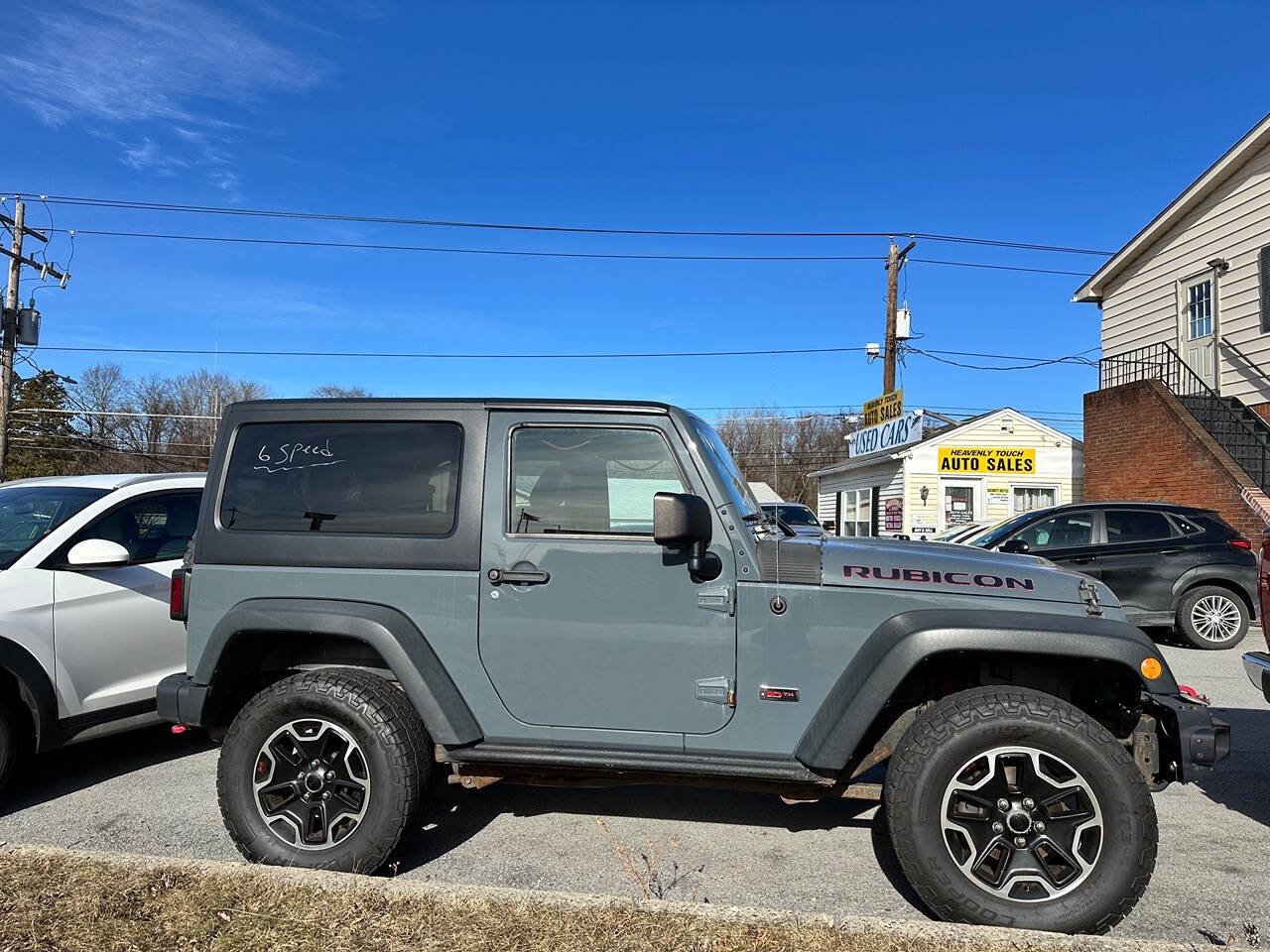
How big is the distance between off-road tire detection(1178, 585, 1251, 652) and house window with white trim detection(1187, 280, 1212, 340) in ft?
29.5

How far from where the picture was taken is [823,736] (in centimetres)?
316

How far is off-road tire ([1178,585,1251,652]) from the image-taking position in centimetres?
916

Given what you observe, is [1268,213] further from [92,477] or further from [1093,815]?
[92,477]

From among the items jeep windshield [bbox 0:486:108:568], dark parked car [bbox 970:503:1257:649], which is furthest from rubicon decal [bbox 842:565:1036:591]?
dark parked car [bbox 970:503:1257:649]

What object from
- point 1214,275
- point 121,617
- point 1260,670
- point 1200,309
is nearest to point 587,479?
point 121,617

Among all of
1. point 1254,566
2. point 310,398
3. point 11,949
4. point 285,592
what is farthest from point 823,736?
point 1254,566

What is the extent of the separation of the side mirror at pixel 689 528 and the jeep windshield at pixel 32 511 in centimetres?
366

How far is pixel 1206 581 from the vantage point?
9.23 meters

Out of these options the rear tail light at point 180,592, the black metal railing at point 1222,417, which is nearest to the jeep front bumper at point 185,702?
the rear tail light at point 180,592

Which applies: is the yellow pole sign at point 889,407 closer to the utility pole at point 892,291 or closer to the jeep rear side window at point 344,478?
the utility pole at point 892,291

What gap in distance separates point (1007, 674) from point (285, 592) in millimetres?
3027

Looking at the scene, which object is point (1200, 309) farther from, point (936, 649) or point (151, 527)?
point (151, 527)

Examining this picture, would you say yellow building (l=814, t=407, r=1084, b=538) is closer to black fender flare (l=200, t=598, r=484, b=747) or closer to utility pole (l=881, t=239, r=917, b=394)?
utility pole (l=881, t=239, r=917, b=394)

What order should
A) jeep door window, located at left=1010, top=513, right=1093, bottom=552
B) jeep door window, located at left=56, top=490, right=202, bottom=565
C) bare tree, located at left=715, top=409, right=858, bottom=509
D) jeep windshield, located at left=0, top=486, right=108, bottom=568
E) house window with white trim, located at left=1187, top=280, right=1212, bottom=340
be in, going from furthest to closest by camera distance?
bare tree, located at left=715, top=409, right=858, bottom=509 → house window with white trim, located at left=1187, top=280, right=1212, bottom=340 → jeep door window, located at left=1010, top=513, right=1093, bottom=552 → jeep door window, located at left=56, top=490, right=202, bottom=565 → jeep windshield, located at left=0, top=486, right=108, bottom=568
